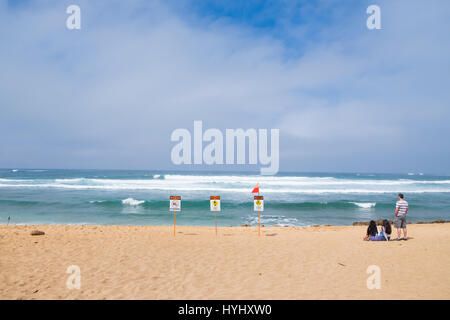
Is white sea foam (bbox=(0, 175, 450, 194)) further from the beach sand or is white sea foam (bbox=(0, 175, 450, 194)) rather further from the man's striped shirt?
the beach sand

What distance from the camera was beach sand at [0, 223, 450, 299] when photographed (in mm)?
4707

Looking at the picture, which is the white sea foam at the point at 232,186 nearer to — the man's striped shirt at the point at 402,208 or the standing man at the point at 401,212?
the standing man at the point at 401,212

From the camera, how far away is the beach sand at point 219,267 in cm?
471

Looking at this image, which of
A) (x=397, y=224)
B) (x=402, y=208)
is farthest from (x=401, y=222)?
(x=402, y=208)

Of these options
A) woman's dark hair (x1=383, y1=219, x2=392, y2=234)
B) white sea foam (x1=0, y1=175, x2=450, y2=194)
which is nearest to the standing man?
woman's dark hair (x1=383, y1=219, x2=392, y2=234)

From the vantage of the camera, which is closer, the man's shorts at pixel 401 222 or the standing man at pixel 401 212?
the standing man at pixel 401 212

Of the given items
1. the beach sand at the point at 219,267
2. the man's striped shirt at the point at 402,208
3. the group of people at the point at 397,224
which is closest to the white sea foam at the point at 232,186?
the group of people at the point at 397,224

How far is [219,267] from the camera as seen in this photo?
6176 mm

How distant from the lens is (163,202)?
21359 millimetres

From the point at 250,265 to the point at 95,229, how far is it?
8.04 metres

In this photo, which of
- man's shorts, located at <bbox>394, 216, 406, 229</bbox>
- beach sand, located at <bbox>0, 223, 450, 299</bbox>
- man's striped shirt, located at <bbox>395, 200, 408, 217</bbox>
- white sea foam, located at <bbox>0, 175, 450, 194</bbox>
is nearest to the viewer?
beach sand, located at <bbox>0, 223, 450, 299</bbox>

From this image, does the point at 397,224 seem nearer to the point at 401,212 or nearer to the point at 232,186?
the point at 401,212
